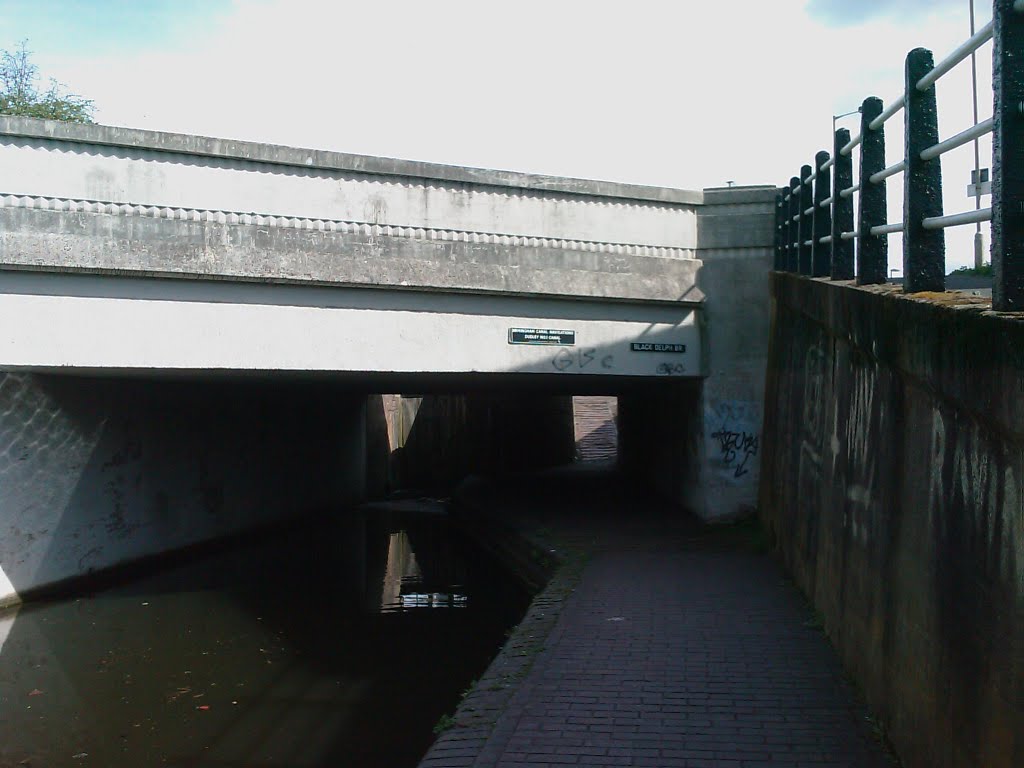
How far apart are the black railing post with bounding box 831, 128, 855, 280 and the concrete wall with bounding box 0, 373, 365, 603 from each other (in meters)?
8.51

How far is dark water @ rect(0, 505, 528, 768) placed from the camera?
7324 millimetres

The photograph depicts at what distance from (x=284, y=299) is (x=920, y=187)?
715 centimetres

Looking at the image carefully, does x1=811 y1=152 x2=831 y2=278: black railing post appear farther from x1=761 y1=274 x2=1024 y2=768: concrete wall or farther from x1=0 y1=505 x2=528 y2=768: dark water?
x1=0 y1=505 x2=528 y2=768: dark water

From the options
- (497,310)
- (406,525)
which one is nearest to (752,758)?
(497,310)

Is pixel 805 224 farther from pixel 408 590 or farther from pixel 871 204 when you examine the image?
pixel 408 590

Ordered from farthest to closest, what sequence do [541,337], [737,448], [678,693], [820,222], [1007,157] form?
[737,448] → [541,337] → [820,222] → [678,693] → [1007,157]

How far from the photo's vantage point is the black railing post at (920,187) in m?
5.83

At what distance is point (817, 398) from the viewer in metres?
8.63

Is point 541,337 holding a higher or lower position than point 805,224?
lower

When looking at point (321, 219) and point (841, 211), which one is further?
point (321, 219)

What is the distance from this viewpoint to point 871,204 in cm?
778

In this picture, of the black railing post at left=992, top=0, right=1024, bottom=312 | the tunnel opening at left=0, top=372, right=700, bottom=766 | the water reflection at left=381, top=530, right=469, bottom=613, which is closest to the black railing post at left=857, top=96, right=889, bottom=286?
the black railing post at left=992, top=0, right=1024, bottom=312

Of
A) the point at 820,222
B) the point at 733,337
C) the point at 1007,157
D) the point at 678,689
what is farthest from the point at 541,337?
the point at 1007,157

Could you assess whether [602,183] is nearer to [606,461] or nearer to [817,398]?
[817,398]
